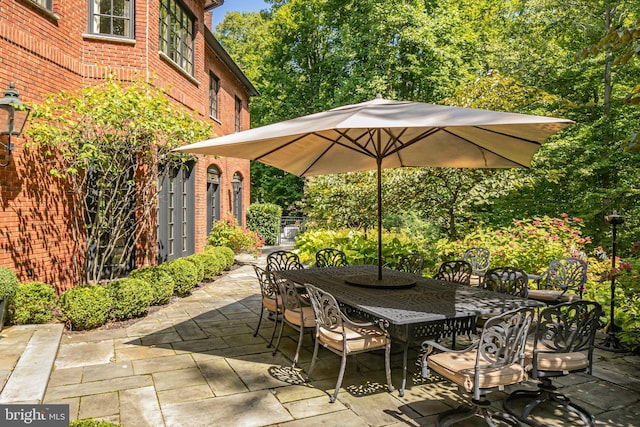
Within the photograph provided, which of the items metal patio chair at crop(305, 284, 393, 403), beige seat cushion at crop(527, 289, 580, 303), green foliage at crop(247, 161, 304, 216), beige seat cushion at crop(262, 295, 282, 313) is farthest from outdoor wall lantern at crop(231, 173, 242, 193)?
metal patio chair at crop(305, 284, 393, 403)

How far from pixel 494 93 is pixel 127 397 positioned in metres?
9.11

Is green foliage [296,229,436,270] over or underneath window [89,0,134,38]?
underneath

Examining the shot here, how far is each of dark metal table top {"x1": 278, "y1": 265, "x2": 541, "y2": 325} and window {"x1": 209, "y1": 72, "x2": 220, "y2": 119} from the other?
8781mm

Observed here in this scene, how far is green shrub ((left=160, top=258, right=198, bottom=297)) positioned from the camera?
7363 mm

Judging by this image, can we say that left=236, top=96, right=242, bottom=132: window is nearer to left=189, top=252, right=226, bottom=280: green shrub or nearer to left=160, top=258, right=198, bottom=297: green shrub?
left=189, top=252, right=226, bottom=280: green shrub

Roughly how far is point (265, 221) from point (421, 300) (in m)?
13.6

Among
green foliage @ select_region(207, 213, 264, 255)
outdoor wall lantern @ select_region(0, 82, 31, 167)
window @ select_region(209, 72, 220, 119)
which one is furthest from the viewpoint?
window @ select_region(209, 72, 220, 119)

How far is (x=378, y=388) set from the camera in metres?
3.80

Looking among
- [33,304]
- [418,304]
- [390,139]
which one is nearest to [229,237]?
[33,304]

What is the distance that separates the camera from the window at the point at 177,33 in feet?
27.9

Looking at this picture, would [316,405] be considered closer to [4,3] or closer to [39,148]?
[39,148]

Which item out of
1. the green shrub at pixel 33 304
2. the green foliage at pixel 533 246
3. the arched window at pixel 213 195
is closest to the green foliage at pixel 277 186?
the arched window at pixel 213 195

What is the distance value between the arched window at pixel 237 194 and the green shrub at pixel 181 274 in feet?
22.3

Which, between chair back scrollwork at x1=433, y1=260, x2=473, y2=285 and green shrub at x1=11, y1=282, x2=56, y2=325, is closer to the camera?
green shrub at x1=11, y1=282, x2=56, y2=325
